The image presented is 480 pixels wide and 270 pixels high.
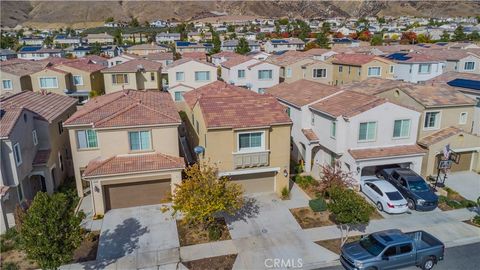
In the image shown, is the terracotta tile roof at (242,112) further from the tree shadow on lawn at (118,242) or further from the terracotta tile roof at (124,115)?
the tree shadow on lawn at (118,242)

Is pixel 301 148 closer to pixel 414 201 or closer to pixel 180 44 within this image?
pixel 414 201

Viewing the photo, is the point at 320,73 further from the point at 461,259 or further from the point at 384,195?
the point at 461,259

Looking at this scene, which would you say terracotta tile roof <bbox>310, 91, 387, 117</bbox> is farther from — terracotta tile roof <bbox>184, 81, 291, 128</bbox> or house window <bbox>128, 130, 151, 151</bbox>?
house window <bbox>128, 130, 151, 151</bbox>

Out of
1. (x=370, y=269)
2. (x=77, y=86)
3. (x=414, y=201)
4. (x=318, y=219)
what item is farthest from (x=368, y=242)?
(x=77, y=86)

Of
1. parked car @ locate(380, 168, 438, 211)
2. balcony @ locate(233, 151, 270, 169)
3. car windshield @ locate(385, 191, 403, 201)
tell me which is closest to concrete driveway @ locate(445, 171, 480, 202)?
parked car @ locate(380, 168, 438, 211)

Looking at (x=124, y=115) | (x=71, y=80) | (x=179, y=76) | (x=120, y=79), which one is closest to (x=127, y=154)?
(x=124, y=115)

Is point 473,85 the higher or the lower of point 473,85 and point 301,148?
the higher
